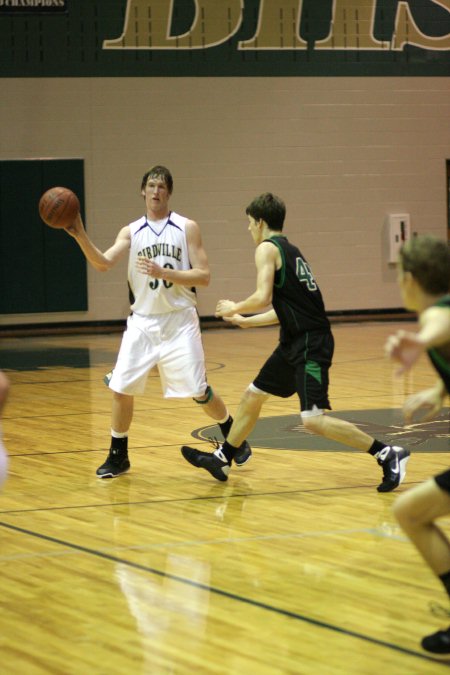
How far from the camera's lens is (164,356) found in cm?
756

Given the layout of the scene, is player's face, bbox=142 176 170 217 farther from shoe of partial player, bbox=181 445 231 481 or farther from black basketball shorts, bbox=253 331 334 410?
shoe of partial player, bbox=181 445 231 481

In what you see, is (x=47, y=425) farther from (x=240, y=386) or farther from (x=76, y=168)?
(x=76, y=168)

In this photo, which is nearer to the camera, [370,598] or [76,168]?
[370,598]

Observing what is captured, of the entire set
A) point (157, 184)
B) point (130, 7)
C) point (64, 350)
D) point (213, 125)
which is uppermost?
point (130, 7)

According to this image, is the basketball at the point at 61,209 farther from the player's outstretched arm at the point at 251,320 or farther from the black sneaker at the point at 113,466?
the black sneaker at the point at 113,466

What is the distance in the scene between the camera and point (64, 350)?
1591 centimetres

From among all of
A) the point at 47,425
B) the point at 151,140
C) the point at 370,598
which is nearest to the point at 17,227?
the point at 151,140

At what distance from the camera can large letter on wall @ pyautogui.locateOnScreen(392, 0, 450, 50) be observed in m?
19.1

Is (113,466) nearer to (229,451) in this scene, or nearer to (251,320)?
(229,451)

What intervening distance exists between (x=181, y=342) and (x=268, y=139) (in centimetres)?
1162

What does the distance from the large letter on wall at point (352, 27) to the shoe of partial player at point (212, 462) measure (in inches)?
495

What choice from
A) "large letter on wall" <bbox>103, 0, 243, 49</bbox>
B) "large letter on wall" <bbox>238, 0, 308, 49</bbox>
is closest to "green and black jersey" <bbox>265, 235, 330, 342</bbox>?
"large letter on wall" <bbox>103, 0, 243, 49</bbox>

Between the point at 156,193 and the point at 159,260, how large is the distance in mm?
A: 424

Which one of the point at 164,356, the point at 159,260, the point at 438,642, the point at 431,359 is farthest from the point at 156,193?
the point at 438,642
